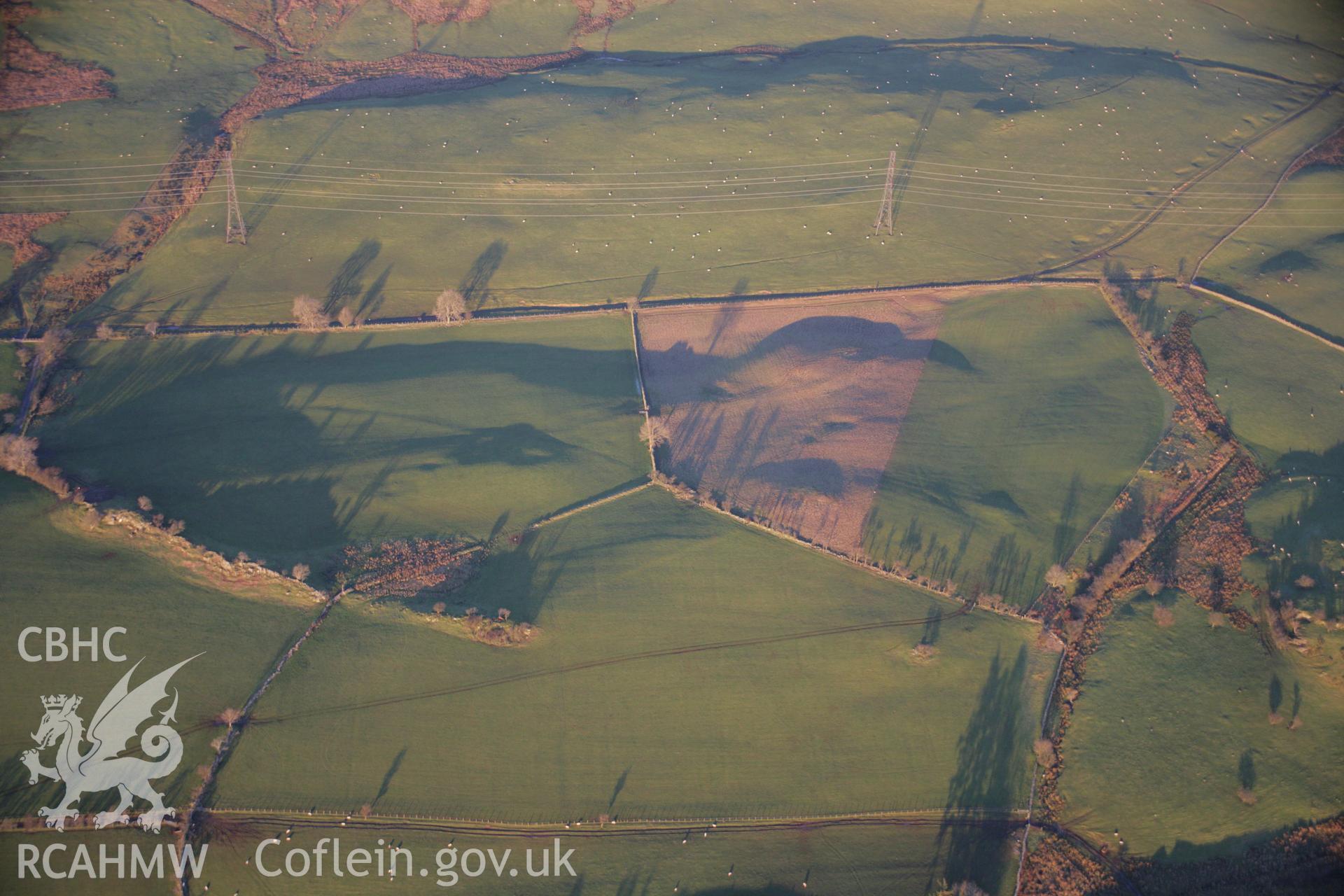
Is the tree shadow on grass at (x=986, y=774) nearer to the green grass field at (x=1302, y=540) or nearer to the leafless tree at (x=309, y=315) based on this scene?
the green grass field at (x=1302, y=540)

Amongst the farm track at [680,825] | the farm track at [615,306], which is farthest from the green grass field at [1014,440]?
the farm track at [680,825]

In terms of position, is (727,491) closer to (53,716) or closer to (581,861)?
(581,861)

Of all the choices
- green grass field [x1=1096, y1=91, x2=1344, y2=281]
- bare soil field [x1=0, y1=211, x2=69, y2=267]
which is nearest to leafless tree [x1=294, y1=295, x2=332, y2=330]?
bare soil field [x1=0, y1=211, x2=69, y2=267]

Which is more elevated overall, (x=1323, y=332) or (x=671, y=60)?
(x=671, y=60)

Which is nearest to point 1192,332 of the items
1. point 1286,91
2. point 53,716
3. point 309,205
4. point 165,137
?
point 1286,91

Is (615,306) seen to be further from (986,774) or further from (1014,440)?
(986,774)

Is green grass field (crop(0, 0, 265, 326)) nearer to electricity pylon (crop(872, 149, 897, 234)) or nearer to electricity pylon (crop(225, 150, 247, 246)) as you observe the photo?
electricity pylon (crop(225, 150, 247, 246))
